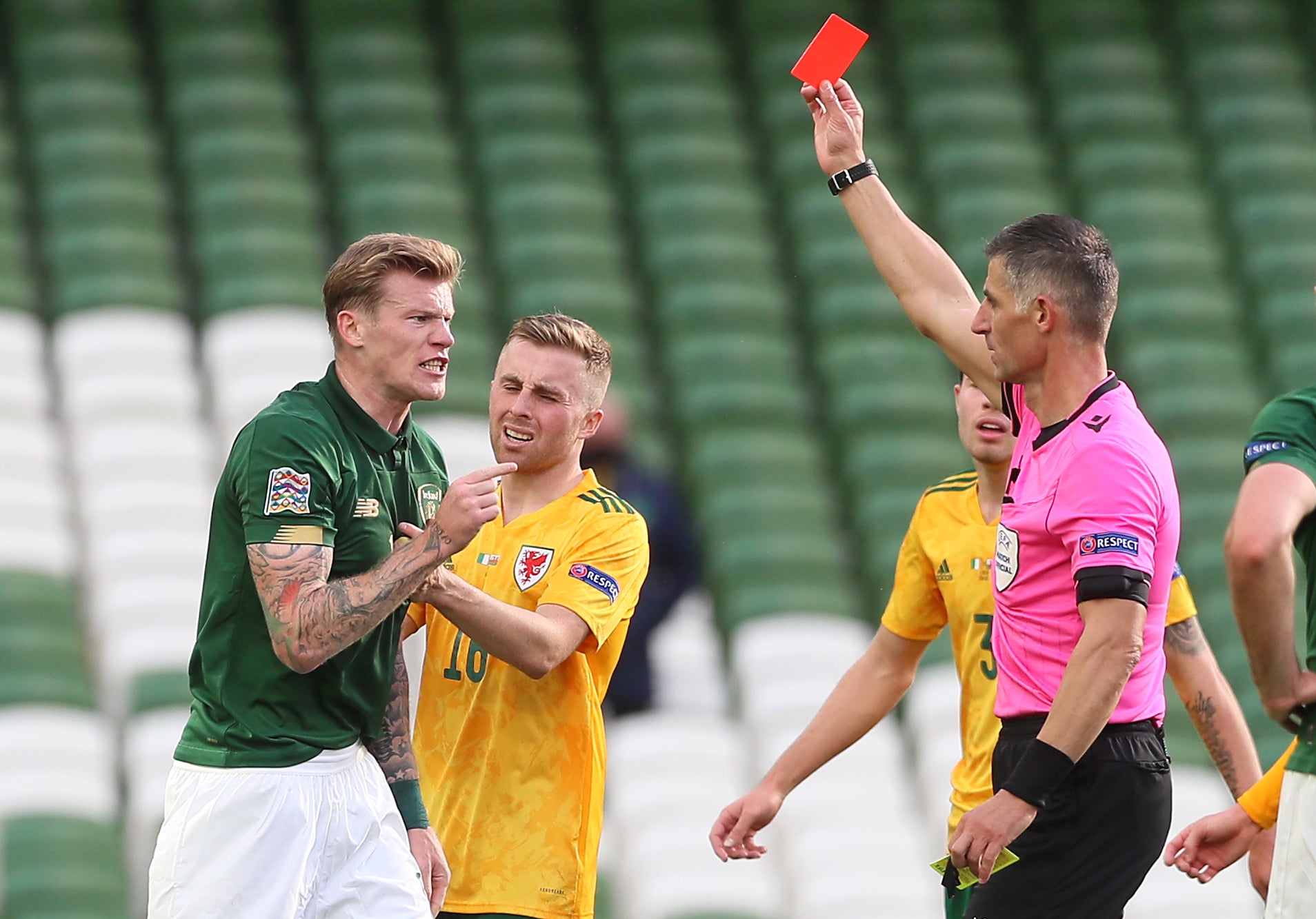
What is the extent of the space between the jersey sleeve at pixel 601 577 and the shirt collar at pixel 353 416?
476 mm

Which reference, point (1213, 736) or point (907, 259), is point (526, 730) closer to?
point (907, 259)

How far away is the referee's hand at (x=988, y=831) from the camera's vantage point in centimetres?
254

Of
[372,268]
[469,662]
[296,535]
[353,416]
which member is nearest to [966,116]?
[469,662]

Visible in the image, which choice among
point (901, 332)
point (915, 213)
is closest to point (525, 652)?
point (901, 332)

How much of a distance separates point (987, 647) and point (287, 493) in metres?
1.47

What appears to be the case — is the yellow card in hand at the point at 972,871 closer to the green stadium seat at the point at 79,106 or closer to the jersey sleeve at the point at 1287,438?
the jersey sleeve at the point at 1287,438

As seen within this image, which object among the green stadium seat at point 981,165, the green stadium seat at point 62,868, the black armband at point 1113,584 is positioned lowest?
the green stadium seat at point 62,868

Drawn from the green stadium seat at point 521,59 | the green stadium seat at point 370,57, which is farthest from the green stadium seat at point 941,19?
the green stadium seat at point 370,57

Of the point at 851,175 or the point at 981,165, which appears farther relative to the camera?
the point at 981,165

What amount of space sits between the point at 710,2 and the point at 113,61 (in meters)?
2.78

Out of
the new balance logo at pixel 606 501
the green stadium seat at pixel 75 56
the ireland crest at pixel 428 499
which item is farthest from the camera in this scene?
the green stadium seat at pixel 75 56

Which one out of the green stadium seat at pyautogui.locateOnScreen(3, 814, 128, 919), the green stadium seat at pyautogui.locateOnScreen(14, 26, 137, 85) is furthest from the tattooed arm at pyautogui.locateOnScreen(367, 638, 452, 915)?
the green stadium seat at pyautogui.locateOnScreen(14, 26, 137, 85)

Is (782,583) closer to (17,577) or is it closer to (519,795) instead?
(17,577)

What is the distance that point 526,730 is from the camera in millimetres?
3227
